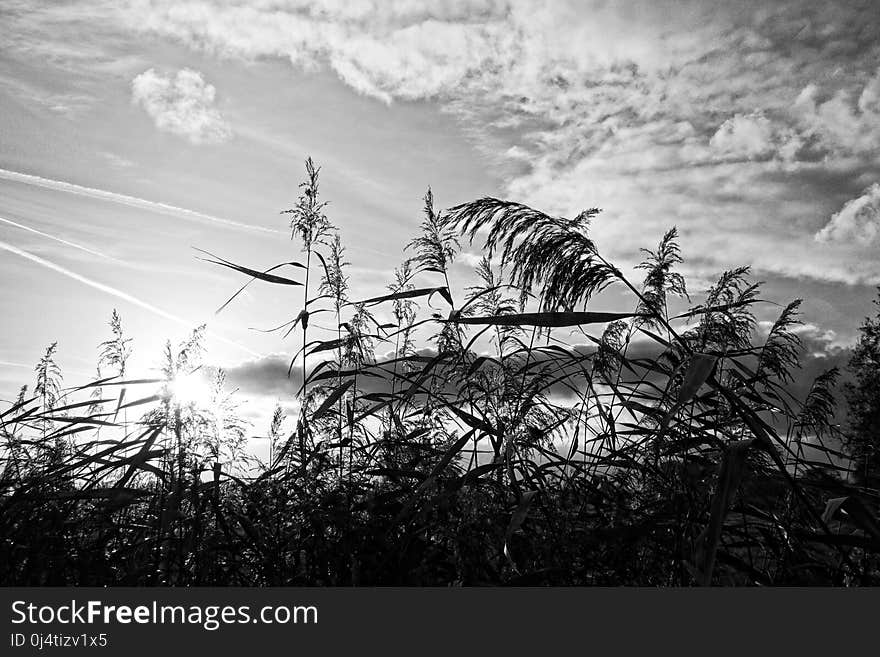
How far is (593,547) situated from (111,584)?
2.12 m

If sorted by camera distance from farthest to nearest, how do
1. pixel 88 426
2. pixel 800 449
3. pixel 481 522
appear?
pixel 88 426, pixel 800 449, pixel 481 522

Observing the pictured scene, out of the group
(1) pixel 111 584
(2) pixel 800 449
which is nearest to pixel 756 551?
(2) pixel 800 449

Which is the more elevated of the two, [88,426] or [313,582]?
[88,426]

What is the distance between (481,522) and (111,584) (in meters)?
1.67

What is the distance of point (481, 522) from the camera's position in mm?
2746
